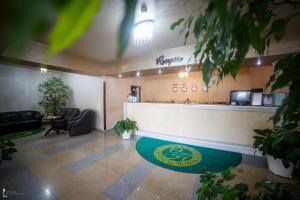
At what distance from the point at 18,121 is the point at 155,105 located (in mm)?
5233

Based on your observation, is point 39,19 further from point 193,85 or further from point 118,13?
point 193,85

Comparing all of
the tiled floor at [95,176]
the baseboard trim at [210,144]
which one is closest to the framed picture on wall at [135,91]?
the baseboard trim at [210,144]

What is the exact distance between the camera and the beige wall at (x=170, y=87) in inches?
191

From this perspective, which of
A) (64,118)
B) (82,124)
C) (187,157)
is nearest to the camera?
(187,157)

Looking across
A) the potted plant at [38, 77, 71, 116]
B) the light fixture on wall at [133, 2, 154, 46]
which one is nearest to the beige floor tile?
the light fixture on wall at [133, 2, 154, 46]

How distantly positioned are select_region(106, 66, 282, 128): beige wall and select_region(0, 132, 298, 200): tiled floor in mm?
2222

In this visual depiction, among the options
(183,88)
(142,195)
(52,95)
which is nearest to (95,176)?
(142,195)

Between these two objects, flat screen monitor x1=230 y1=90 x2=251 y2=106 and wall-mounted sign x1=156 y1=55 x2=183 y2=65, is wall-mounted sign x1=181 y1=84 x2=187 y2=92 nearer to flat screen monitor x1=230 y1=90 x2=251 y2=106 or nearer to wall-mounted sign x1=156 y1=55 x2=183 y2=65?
flat screen monitor x1=230 y1=90 x2=251 y2=106

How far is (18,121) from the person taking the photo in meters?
4.96

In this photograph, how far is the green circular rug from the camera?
8.10ft

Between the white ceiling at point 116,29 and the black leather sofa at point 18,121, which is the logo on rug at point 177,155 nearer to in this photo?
the white ceiling at point 116,29

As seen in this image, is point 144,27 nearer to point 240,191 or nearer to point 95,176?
point 240,191

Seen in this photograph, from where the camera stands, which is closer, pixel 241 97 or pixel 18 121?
pixel 241 97

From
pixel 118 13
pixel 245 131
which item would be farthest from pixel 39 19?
pixel 245 131
